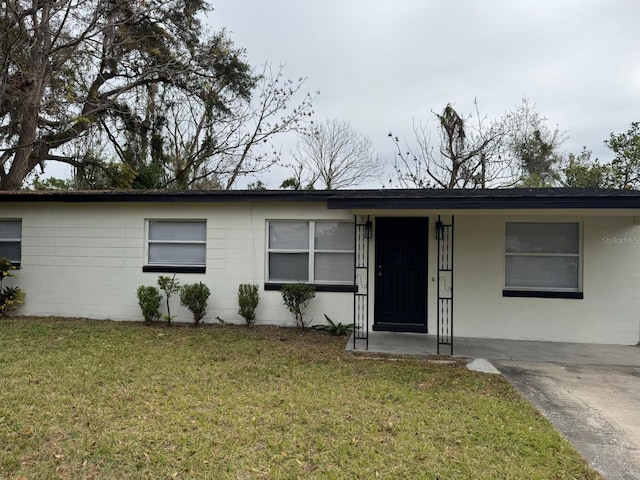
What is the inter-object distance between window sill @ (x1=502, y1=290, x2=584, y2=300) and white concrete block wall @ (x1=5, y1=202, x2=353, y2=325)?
2.82 metres

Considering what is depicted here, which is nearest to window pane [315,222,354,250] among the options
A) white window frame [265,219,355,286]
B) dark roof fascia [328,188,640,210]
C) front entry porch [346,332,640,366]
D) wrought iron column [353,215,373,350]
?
white window frame [265,219,355,286]

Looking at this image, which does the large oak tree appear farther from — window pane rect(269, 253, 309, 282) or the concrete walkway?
the concrete walkway

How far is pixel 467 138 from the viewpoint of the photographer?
17.6 m

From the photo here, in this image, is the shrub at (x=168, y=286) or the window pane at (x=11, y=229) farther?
the window pane at (x=11, y=229)

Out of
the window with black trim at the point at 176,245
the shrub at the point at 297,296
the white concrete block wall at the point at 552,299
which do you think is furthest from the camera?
the window with black trim at the point at 176,245

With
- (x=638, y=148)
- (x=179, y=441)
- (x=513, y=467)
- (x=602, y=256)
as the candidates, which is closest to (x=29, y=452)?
(x=179, y=441)

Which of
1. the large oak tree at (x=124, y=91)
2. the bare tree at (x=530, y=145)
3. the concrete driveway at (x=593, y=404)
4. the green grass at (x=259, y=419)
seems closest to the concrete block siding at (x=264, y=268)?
the concrete driveway at (x=593, y=404)

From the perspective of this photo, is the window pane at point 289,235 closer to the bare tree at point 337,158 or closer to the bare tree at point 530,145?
the bare tree at point 337,158

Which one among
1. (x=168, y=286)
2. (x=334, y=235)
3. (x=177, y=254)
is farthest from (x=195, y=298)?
(x=334, y=235)

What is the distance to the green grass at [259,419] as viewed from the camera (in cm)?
283

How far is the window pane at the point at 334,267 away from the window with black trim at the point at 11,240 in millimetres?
6370

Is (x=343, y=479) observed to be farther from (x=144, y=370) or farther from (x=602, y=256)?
(x=602, y=256)

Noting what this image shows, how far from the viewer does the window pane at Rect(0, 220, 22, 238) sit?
862 cm

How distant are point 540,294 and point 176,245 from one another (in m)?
6.85
